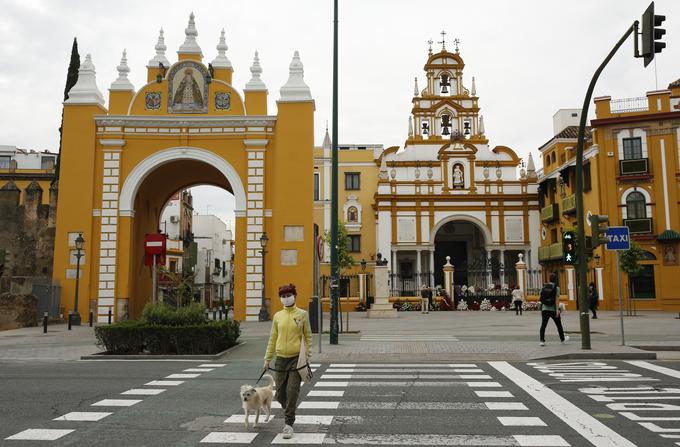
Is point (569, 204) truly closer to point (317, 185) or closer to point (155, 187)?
point (317, 185)

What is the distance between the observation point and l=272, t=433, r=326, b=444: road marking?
6.63 meters

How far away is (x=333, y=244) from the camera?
643 inches

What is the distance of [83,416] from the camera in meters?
7.89

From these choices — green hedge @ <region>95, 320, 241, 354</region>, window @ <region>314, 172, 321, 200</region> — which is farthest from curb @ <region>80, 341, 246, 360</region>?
window @ <region>314, 172, 321, 200</region>

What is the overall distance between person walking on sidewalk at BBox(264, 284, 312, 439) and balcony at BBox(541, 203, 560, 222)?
40464mm

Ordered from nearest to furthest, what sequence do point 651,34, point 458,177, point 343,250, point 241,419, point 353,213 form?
point 241,419 → point 651,34 → point 343,250 → point 458,177 → point 353,213

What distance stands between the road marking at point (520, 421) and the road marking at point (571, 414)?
0.33 m

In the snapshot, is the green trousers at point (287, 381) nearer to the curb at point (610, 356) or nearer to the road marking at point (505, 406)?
the road marking at point (505, 406)

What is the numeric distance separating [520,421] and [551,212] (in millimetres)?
39981

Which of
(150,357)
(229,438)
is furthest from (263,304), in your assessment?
(229,438)

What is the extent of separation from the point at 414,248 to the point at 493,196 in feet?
24.8

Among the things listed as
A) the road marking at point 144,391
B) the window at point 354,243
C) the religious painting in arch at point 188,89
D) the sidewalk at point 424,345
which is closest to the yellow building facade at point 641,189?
the sidewalk at point 424,345

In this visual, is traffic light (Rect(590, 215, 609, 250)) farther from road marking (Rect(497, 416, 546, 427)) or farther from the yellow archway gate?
the yellow archway gate

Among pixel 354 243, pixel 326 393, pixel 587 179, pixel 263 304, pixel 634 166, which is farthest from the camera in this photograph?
pixel 354 243
